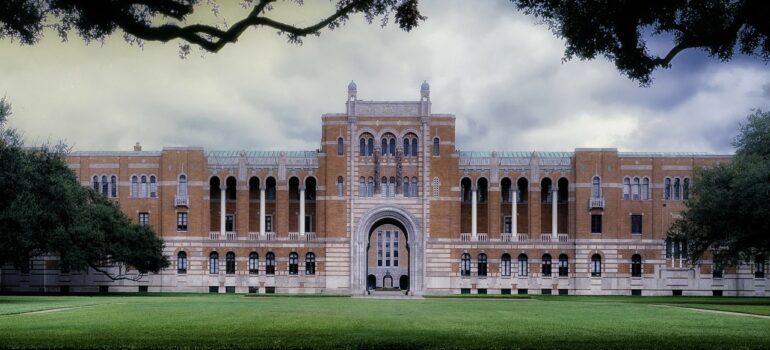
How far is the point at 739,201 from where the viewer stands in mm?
61500

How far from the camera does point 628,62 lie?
82.3 feet

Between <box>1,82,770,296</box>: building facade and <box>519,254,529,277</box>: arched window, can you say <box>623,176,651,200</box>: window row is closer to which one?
<box>1,82,770,296</box>: building facade

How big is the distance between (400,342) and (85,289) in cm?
7061

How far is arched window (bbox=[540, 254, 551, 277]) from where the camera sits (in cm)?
8950

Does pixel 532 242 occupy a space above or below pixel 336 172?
below

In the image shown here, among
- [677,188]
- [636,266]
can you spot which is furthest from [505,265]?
[677,188]

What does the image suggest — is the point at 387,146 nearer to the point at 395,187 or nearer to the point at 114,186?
the point at 395,187

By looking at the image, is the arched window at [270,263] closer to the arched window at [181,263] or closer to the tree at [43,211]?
the arched window at [181,263]

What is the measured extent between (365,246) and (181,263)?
55.8 ft

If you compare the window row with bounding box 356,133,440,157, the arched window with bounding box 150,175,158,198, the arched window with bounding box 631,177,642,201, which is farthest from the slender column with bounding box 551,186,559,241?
the arched window with bounding box 150,175,158,198

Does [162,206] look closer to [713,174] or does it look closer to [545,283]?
[545,283]

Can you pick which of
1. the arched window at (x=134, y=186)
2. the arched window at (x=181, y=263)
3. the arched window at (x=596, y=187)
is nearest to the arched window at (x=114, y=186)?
the arched window at (x=134, y=186)

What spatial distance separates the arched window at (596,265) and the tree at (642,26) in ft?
213

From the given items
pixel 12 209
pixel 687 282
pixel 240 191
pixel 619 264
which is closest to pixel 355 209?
pixel 240 191
